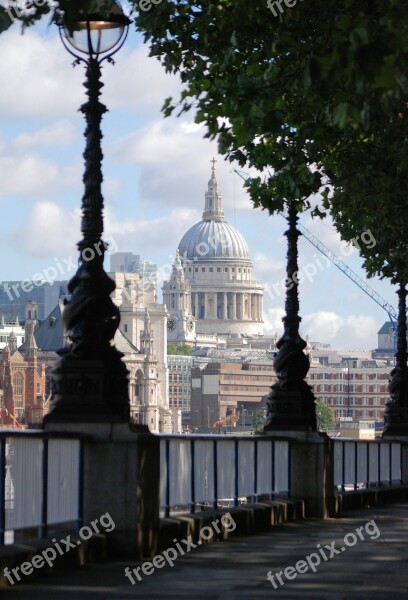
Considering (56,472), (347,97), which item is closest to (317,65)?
(347,97)

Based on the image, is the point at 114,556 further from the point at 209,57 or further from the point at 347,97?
the point at 209,57

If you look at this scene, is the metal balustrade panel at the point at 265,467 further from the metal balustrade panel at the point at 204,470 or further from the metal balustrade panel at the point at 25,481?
the metal balustrade panel at the point at 25,481

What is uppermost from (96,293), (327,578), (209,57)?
(209,57)

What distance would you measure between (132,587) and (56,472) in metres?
2.03

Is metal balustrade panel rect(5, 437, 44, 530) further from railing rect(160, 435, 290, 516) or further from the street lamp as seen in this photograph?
railing rect(160, 435, 290, 516)

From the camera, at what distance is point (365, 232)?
37.8 m

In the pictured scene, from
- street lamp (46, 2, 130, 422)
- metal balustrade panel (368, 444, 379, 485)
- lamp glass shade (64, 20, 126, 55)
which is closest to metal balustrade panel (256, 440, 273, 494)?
street lamp (46, 2, 130, 422)

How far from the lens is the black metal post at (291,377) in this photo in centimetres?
2623

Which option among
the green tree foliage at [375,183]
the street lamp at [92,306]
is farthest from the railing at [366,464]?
the street lamp at [92,306]

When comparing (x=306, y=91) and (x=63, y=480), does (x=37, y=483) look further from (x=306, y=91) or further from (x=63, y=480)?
(x=306, y=91)

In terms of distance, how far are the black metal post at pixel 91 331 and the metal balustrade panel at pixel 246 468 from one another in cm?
564

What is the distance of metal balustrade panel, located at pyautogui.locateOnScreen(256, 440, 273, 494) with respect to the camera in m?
23.3

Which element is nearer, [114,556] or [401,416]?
[114,556]

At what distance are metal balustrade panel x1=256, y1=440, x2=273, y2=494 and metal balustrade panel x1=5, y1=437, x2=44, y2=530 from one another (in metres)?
8.46
